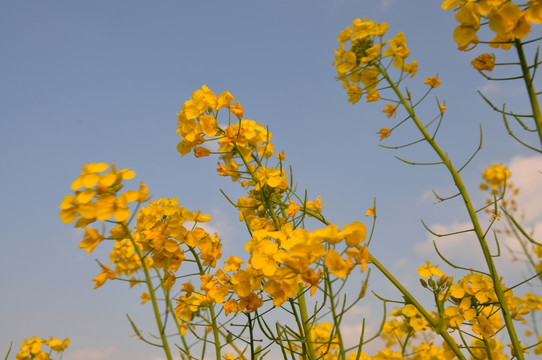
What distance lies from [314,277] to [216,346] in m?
0.66

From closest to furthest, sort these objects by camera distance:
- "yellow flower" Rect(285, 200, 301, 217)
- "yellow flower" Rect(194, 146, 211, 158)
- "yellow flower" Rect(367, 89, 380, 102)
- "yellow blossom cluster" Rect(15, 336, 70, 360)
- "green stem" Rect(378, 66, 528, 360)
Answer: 1. "green stem" Rect(378, 66, 528, 360)
2. "yellow flower" Rect(285, 200, 301, 217)
3. "yellow flower" Rect(194, 146, 211, 158)
4. "yellow flower" Rect(367, 89, 380, 102)
5. "yellow blossom cluster" Rect(15, 336, 70, 360)

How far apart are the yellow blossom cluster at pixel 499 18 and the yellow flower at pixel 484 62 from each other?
0.20 meters

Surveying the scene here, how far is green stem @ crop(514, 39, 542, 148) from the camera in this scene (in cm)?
144

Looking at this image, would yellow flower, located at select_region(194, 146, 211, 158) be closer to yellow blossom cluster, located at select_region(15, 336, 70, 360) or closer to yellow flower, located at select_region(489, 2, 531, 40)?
yellow flower, located at select_region(489, 2, 531, 40)

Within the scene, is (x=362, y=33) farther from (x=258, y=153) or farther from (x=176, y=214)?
(x=176, y=214)

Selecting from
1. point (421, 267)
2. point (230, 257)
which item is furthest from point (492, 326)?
point (230, 257)

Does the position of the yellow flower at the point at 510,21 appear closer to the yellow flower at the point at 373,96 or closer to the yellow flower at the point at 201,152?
the yellow flower at the point at 373,96

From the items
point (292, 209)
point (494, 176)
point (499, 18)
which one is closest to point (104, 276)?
point (292, 209)

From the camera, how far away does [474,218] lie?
1.86 m

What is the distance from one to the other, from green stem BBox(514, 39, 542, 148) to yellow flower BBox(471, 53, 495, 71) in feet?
0.72

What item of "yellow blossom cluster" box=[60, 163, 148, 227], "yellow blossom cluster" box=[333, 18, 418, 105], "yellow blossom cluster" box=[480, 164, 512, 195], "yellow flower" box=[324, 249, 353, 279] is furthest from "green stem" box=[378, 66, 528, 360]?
"yellow blossom cluster" box=[480, 164, 512, 195]

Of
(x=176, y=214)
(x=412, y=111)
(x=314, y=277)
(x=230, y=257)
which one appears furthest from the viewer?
(x=412, y=111)

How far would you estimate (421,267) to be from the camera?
239cm

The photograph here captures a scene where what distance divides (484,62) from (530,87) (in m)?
0.31
